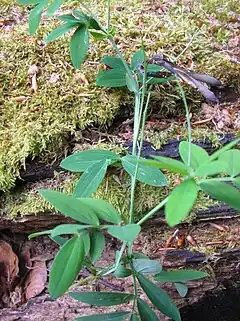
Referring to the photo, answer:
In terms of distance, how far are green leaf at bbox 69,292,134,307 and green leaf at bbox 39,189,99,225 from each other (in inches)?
11.3

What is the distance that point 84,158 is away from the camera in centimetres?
114

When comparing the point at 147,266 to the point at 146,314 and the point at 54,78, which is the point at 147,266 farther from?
the point at 54,78

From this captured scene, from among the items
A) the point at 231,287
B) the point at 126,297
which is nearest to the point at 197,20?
the point at 231,287

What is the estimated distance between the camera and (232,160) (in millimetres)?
866

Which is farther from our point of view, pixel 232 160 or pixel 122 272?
pixel 122 272

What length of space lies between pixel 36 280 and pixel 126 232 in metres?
0.82

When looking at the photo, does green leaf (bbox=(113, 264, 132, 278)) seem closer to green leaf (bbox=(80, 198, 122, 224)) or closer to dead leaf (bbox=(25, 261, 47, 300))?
green leaf (bbox=(80, 198, 122, 224))

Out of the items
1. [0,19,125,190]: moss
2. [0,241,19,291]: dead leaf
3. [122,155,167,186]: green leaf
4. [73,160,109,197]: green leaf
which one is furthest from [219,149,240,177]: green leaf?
[0,241,19,291]: dead leaf

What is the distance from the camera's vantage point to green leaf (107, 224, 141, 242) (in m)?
0.78

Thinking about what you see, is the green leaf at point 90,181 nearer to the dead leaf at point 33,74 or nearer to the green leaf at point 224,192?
the green leaf at point 224,192

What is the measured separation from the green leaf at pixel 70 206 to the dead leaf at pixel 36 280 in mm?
716

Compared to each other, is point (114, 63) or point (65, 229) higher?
point (114, 63)

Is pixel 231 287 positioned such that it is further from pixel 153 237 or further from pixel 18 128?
pixel 18 128

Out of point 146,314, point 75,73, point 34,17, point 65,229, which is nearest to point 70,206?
point 65,229
